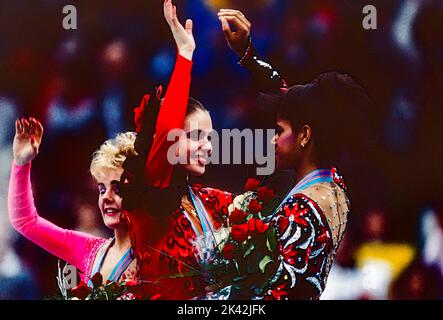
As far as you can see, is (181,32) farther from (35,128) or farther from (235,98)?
(35,128)

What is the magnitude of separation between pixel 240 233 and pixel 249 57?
79 centimetres

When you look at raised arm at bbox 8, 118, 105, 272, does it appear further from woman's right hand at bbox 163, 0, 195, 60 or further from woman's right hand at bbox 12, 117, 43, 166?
woman's right hand at bbox 163, 0, 195, 60

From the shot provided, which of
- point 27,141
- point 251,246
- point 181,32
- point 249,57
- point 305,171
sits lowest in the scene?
point 251,246

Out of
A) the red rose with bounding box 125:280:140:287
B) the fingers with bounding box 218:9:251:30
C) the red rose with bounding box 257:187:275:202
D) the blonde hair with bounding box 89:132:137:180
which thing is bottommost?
the red rose with bounding box 125:280:140:287

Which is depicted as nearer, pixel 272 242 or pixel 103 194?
pixel 272 242

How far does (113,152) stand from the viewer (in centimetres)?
297

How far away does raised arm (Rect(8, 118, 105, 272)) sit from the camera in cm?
297

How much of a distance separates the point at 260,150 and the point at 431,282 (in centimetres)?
97

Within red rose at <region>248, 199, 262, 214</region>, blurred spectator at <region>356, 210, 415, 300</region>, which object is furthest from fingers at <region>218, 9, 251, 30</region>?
blurred spectator at <region>356, 210, 415, 300</region>

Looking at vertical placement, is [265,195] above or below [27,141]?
below

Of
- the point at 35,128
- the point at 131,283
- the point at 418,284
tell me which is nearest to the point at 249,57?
the point at 35,128

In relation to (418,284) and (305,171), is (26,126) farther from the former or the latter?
(418,284)

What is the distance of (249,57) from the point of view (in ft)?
9.80

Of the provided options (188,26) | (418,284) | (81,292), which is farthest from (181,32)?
(418,284)
